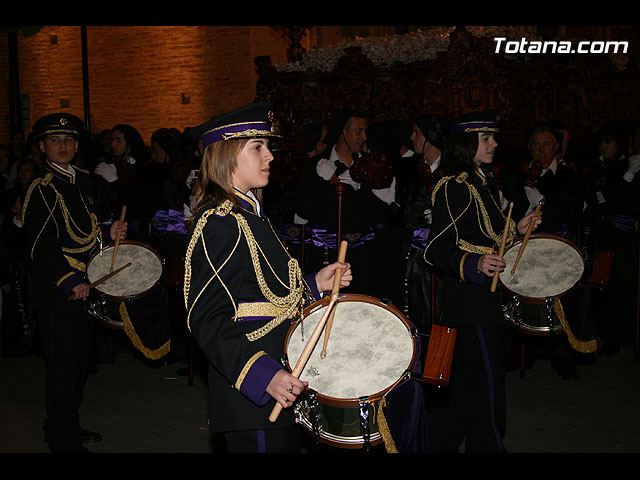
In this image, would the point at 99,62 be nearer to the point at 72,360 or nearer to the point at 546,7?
the point at 546,7

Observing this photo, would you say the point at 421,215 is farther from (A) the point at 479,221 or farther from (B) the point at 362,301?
(B) the point at 362,301

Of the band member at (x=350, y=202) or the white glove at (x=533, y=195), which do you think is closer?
the band member at (x=350, y=202)

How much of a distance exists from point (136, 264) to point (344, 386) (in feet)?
8.15

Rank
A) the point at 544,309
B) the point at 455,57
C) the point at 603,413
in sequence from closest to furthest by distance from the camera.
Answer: the point at 544,309
the point at 603,413
the point at 455,57

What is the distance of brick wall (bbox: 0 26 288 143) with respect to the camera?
13672 millimetres

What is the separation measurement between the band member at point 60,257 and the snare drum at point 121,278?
9 centimetres

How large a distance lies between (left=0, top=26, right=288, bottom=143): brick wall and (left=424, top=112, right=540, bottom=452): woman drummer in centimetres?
1005

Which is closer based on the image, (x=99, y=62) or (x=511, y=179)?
(x=511, y=179)

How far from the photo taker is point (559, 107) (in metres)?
8.15

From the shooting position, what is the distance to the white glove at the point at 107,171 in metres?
6.66

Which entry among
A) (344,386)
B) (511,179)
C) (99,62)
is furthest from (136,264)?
(99,62)

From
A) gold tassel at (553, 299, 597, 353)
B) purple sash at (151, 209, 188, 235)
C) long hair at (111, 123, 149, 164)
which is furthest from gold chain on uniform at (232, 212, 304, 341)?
long hair at (111, 123, 149, 164)

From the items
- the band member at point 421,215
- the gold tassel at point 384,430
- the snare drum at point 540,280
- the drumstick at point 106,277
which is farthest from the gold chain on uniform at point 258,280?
the band member at point 421,215

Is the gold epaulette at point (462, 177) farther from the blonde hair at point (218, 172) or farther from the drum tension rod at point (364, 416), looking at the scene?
the drum tension rod at point (364, 416)
